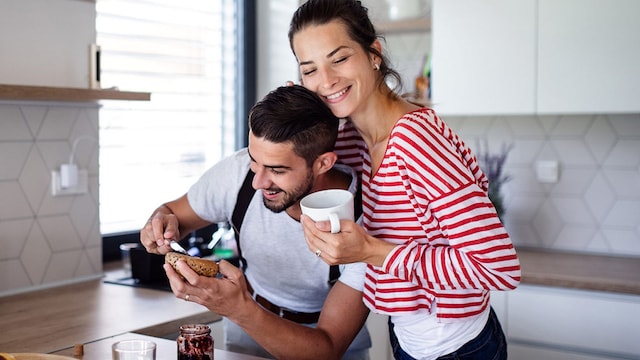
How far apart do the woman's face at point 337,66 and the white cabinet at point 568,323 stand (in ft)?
4.41

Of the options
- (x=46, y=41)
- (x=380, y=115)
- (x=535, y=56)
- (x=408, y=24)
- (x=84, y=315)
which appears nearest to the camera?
(x=380, y=115)

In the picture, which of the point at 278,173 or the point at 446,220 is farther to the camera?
the point at 278,173

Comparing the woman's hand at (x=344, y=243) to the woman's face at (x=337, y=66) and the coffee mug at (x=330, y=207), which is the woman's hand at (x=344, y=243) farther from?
the woman's face at (x=337, y=66)

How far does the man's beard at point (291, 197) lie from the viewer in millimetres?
1888

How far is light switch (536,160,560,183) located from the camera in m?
3.32

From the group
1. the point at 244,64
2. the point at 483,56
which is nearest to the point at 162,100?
the point at 244,64

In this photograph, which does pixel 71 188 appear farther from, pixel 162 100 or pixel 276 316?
pixel 276 316

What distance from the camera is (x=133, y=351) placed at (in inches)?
56.7

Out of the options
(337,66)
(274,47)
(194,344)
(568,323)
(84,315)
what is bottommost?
(568,323)

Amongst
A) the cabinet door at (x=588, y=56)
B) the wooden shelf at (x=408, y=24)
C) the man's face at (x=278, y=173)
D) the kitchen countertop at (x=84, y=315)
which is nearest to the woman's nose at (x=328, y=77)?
the man's face at (x=278, y=173)

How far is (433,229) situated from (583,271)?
1336 mm

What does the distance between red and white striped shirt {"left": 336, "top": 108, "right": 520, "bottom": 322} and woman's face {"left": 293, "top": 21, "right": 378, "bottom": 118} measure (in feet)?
0.49

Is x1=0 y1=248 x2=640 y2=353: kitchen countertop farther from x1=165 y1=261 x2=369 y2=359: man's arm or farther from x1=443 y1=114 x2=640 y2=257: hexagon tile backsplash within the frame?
x1=165 y1=261 x2=369 y2=359: man's arm

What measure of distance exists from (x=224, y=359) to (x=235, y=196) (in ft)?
1.65
